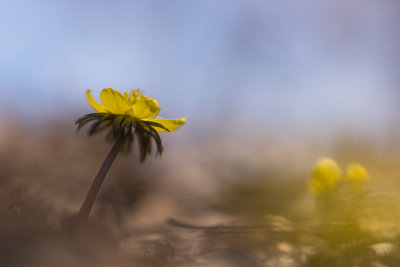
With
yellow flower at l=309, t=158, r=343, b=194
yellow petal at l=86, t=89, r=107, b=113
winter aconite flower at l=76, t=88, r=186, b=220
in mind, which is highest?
yellow petal at l=86, t=89, r=107, b=113

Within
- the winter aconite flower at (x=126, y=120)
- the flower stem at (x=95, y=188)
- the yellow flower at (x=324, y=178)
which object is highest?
the winter aconite flower at (x=126, y=120)

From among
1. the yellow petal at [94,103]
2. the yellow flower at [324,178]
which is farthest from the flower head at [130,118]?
the yellow flower at [324,178]

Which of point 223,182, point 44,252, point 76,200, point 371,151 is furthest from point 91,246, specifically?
point 371,151

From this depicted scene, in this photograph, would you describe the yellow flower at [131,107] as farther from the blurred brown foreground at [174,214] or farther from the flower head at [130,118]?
the blurred brown foreground at [174,214]

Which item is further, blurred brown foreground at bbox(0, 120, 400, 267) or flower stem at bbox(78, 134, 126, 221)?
flower stem at bbox(78, 134, 126, 221)

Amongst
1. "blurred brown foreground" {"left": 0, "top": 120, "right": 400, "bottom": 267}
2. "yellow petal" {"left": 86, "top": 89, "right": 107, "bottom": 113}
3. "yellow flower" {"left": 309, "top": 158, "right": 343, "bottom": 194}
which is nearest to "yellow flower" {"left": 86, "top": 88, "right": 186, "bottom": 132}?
"yellow petal" {"left": 86, "top": 89, "right": 107, "bottom": 113}

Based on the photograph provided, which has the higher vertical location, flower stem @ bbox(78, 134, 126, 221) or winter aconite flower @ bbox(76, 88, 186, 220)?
winter aconite flower @ bbox(76, 88, 186, 220)

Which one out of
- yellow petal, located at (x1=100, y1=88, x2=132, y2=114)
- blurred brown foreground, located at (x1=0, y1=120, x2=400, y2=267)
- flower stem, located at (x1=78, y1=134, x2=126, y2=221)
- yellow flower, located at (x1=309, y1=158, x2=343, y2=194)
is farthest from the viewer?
yellow flower, located at (x1=309, y1=158, x2=343, y2=194)

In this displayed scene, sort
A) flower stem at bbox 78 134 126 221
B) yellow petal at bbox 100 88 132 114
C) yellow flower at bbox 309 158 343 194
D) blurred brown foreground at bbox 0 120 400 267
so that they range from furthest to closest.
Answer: yellow flower at bbox 309 158 343 194, yellow petal at bbox 100 88 132 114, flower stem at bbox 78 134 126 221, blurred brown foreground at bbox 0 120 400 267

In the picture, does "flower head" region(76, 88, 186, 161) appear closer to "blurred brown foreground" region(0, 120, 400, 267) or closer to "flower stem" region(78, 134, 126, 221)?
"flower stem" region(78, 134, 126, 221)
